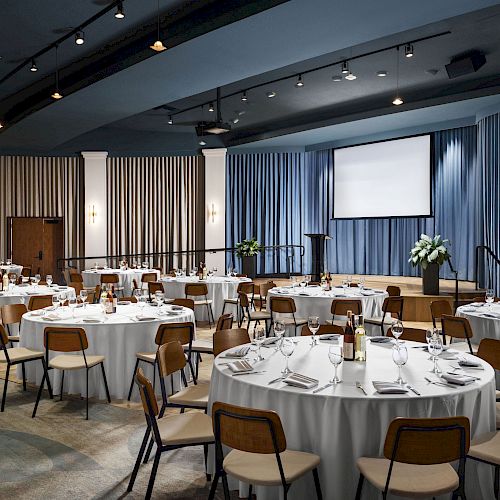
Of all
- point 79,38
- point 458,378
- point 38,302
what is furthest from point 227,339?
point 79,38

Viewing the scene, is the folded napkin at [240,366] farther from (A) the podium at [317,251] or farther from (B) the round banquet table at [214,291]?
(A) the podium at [317,251]

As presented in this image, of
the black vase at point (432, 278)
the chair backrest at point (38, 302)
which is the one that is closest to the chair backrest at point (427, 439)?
the chair backrest at point (38, 302)

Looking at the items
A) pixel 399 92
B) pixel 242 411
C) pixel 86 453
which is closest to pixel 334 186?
pixel 399 92

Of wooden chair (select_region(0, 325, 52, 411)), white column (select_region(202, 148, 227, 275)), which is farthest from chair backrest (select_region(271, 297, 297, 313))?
white column (select_region(202, 148, 227, 275))

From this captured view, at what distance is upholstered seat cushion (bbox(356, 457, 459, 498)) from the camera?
2.74 metres

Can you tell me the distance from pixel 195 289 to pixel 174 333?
3.95 m

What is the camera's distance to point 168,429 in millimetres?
3547

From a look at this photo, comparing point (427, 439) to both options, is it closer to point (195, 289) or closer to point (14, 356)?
point (14, 356)

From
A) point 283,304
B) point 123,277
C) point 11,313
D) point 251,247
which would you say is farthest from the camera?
point 251,247

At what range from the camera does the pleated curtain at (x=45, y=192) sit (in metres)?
15.8

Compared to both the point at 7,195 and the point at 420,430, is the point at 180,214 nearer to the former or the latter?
the point at 7,195

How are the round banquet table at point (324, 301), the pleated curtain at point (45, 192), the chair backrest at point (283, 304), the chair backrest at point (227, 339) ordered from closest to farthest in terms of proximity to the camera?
the chair backrest at point (227, 339)
the chair backrest at point (283, 304)
the round banquet table at point (324, 301)
the pleated curtain at point (45, 192)

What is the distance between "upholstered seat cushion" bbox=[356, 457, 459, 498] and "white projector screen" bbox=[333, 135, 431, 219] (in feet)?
33.9

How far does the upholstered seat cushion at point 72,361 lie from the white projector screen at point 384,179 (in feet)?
30.3
